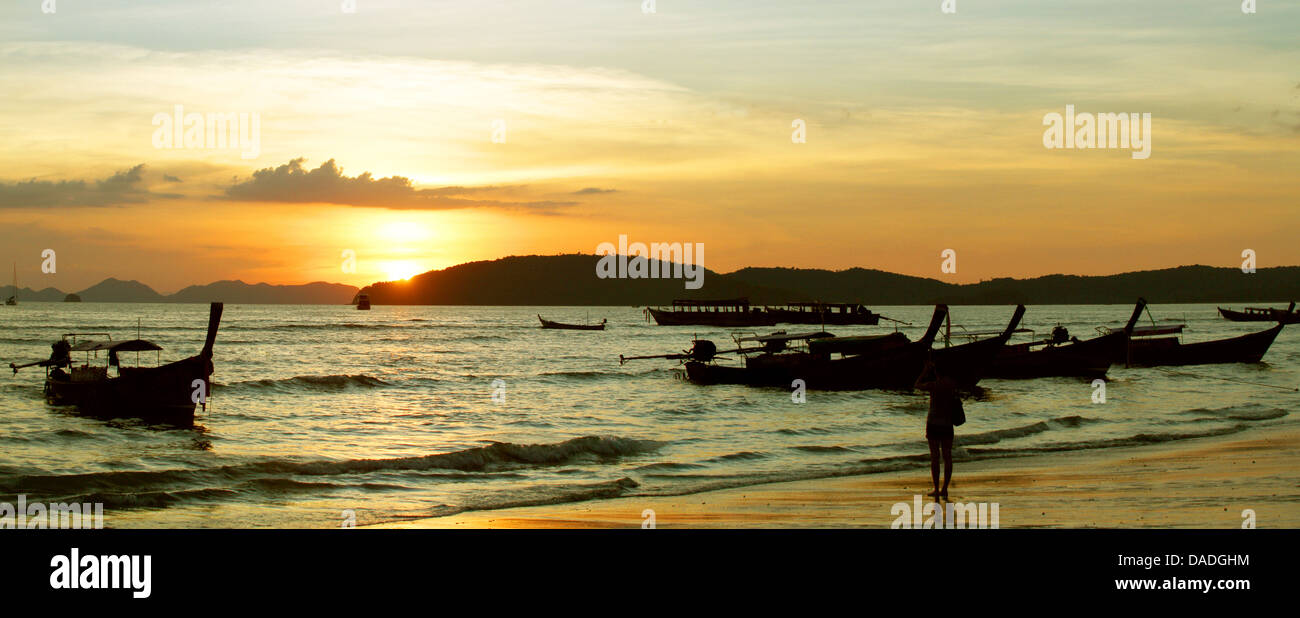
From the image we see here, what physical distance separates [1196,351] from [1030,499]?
1743 inches

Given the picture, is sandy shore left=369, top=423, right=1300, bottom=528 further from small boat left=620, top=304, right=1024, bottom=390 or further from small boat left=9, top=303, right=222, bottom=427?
small boat left=620, top=304, right=1024, bottom=390

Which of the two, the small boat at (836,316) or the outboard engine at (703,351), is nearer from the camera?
the outboard engine at (703,351)

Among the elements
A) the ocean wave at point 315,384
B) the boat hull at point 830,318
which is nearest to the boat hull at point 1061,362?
the ocean wave at point 315,384

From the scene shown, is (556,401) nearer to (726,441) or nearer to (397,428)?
(397,428)

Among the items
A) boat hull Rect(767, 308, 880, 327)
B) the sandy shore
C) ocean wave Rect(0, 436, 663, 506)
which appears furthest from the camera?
boat hull Rect(767, 308, 880, 327)

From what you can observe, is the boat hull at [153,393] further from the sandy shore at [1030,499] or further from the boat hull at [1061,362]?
the boat hull at [1061,362]

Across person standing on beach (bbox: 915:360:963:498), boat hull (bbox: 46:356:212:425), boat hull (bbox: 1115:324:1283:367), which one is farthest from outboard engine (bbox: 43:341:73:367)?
boat hull (bbox: 1115:324:1283:367)

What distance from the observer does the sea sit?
1560cm

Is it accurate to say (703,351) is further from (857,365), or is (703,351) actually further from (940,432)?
(940,432)

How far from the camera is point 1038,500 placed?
509 inches

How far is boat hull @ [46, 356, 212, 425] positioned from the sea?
0.71 meters

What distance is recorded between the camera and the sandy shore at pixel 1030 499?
1156 centimetres
